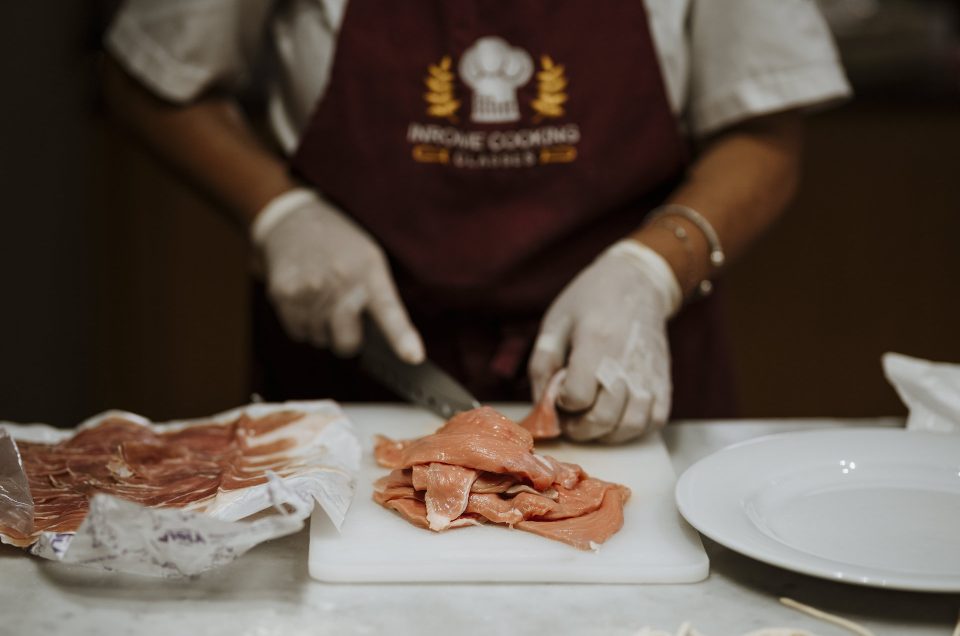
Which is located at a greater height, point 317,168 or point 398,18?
point 398,18

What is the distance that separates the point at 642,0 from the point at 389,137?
1.45 feet

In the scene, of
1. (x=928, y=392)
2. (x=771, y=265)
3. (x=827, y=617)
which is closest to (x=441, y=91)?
(x=928, y=392)

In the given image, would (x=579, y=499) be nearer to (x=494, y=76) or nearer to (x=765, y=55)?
(x=494, y=76)

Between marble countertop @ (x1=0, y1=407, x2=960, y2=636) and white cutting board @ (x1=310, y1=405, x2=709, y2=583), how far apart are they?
0.01 meters

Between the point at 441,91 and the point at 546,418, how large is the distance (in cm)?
58

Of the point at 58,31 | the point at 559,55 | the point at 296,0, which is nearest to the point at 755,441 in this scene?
the point at 559,55

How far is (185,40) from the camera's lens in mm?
1787

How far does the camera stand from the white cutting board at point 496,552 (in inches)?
40.6

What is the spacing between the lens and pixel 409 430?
1453 millimetres

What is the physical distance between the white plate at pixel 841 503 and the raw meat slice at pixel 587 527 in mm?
73

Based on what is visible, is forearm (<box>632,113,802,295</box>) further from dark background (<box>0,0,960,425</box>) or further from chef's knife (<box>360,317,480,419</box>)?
dark background (<box>0,0,960,425</box>)

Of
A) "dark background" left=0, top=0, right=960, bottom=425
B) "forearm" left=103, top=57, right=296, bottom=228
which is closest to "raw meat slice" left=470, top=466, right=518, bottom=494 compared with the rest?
"forearm" left=103, top=57, right=296, bottom=228

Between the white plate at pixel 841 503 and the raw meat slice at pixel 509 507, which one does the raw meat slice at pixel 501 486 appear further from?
the white plate at pixel 841 503

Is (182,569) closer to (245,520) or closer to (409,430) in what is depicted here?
(245,520)
